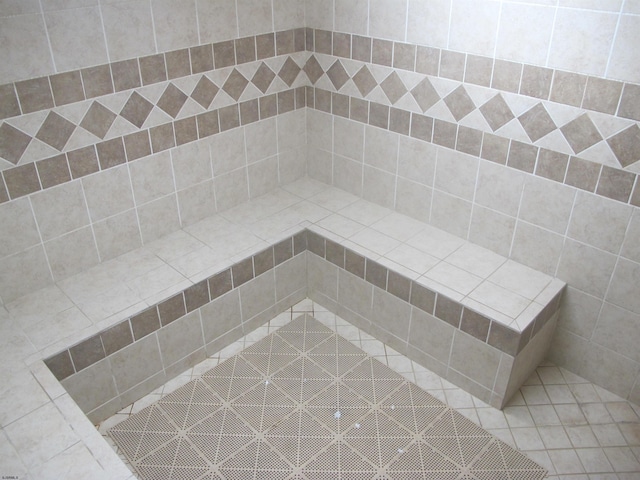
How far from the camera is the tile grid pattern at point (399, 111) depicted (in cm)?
213

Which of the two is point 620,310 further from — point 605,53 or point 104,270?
point 104,270

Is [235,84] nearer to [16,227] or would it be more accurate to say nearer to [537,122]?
[16,227]

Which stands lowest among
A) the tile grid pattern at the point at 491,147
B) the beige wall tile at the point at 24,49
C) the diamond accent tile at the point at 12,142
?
the tile grid pattern at the point at 491,147

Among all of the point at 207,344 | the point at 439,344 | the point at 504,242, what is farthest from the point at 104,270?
the point at 504,242

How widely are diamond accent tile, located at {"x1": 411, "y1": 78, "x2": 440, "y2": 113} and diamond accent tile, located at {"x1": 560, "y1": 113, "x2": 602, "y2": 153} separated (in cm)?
64

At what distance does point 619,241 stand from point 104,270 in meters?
2.34

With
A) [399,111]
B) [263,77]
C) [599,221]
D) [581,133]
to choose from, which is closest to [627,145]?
[581,133]

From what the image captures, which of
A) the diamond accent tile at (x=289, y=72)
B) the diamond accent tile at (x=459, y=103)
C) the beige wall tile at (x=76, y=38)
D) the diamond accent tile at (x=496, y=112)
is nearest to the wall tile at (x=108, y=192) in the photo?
the beige wall tile at (x=76, y=38)

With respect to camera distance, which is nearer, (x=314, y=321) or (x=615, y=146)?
(x=615, y=146)

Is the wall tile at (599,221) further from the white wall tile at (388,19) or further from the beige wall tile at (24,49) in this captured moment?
the beige wall tile at (24,49)

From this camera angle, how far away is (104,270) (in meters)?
2.58

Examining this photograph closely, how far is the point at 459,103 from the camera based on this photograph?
2.51 meters

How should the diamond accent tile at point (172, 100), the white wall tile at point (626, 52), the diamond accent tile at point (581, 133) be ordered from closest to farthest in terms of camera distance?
the white wall tile at point (626, 52), the diamond accent tile at point (581, 133), the diamond accent tile at point (172, 100)

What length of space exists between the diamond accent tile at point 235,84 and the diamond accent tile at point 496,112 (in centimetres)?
126
